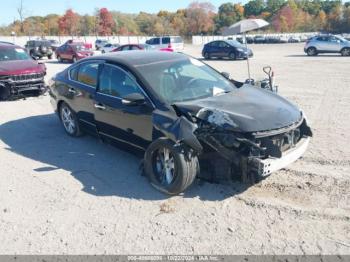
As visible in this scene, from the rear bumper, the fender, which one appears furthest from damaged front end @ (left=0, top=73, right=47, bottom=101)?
the rear bumper

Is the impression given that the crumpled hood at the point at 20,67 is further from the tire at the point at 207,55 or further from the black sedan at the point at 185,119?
the tire at the point at 207,55

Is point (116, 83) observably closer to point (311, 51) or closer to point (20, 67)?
point (20, 67)

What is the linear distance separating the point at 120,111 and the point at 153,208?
1638 millimetres

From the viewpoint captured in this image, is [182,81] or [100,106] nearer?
[182,81]

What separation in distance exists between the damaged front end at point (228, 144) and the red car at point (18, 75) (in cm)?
766

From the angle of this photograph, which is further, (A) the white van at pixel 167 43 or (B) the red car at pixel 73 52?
(A) the white van at pixel 167 43

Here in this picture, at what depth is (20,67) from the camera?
11.1 metres

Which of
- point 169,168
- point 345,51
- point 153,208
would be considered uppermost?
point 345,51

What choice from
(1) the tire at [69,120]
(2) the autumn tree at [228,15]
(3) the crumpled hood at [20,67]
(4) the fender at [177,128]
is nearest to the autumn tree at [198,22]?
(2) the autumn tree at [228,15]

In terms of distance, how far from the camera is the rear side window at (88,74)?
239 inches

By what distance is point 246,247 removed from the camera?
140 inches

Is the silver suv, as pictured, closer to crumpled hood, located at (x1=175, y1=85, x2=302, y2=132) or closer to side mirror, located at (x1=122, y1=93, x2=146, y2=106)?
crumpled hood, located at (x1=175, y1=85, x2=302, y2=132)

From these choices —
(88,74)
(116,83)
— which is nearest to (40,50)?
(88,74)

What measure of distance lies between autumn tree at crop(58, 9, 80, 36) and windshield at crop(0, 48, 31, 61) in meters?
79.3
